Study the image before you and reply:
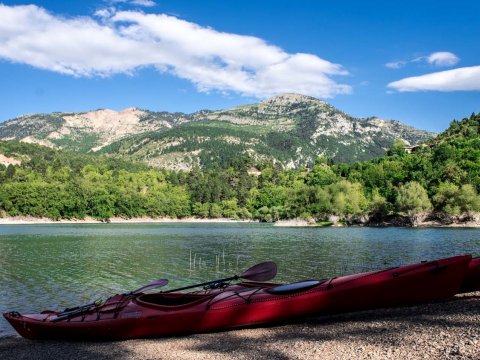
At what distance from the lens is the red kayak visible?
13234 mm

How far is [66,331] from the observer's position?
584 inches

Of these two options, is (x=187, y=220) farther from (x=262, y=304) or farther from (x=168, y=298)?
(x=262, y=304)

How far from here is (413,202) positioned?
104 m

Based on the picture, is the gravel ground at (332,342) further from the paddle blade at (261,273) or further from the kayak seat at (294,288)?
the paddle blade at (261,273)

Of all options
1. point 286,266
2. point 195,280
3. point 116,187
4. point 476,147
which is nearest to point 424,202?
point 476,147

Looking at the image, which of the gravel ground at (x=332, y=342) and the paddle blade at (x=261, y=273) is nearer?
the gravel ground at (x=332, y=342)

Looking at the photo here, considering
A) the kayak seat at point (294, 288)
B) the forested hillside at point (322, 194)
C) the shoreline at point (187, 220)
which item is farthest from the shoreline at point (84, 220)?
the kayak seat at point (294, 288)

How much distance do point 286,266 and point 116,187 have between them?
151291 mm

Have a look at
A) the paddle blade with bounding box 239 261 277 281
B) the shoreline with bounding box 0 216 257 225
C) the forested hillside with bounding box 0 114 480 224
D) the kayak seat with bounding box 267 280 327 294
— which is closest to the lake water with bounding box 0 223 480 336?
the paddle blade with bounding box 239 261 277 281

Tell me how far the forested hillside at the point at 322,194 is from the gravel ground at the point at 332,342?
9835 cm

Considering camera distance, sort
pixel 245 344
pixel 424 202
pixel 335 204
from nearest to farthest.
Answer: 1. pixel 245 344
2. pixel 424 202
3. pixel 335 204

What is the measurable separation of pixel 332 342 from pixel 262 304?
3005mm

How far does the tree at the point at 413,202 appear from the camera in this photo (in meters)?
104

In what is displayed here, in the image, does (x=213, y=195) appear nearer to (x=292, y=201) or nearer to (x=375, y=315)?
(x=292, y=201)
